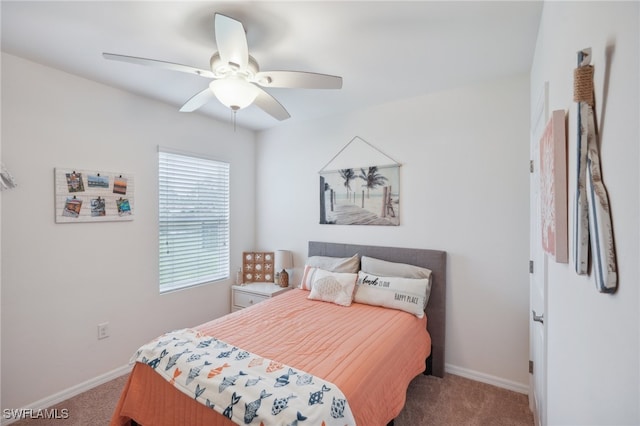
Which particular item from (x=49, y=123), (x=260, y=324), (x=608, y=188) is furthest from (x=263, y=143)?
(x=608, y=188)

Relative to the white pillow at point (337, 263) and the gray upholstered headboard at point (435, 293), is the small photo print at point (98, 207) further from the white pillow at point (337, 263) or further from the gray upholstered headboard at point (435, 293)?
the gray upholstered headboard at point (435, 293)

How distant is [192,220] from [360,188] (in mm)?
1887

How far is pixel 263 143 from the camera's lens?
3.97 m

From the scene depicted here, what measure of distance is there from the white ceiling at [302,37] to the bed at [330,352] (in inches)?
62.7

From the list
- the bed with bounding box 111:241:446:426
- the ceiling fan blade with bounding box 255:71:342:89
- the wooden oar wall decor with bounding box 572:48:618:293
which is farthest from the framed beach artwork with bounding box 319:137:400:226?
the wooden oar wall decor with bounding box 572:48:618:293

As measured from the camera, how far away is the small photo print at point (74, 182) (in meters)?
2.35

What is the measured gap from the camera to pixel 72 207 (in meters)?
2.37

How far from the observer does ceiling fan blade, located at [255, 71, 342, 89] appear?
5.65 ft

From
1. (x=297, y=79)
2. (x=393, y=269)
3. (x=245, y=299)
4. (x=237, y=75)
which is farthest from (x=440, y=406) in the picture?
(x=237, y=75)

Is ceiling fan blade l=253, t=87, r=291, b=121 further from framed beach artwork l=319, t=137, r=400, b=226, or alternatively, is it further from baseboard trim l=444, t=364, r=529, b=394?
baseboard trim l=444, t=364, r=529, b=394

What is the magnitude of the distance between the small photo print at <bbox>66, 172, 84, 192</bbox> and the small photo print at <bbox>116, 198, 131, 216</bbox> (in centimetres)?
29

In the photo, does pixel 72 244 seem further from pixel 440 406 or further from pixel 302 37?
pixel 440 406

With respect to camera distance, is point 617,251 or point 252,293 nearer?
point 617,251

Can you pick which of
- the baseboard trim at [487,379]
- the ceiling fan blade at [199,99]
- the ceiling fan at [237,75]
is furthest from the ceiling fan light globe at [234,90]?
the baseboard trim at [487,379]
